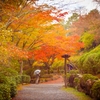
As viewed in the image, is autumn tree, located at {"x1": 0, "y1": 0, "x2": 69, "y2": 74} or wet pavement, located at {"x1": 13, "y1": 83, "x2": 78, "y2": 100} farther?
wet pavement, located at {"x1": 13, "y1": 83, "x2": 78, "y2": 100}

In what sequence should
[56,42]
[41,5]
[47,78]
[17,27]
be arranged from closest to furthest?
[41,5] < [17,27] < [56,42] < [47,78]

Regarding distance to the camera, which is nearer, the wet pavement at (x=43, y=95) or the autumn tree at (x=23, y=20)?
the autumn tree at (x=23, y=20)

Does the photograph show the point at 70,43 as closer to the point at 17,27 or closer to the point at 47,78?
the point at 47,78

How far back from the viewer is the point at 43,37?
10.5 metres

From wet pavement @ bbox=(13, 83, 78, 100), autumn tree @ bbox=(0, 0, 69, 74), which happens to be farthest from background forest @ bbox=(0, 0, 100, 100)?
wet pavement @ bbox=(13, 83, 78, 100)

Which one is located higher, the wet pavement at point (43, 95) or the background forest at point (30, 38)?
the background forest at point (30, 38)

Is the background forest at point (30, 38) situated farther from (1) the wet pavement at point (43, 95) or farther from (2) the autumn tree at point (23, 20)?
(1) the wet pavement at point (43, 95)

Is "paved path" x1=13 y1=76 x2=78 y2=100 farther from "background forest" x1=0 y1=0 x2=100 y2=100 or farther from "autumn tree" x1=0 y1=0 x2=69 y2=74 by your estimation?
"autumn tree" x1=0 y1=0 x2=69 y2=74

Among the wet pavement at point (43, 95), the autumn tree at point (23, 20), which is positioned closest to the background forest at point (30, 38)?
the autumn tree at point (23, 20)

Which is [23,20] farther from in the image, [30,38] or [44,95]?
[44,95]

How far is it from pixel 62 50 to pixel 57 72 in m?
10.7

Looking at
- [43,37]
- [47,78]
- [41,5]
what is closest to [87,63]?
[43,37]

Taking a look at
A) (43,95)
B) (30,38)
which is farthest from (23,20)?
(43,95)

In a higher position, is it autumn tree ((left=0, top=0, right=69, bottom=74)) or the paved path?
autumn tree ((left=0, top=0, right=69, bottom=74))
